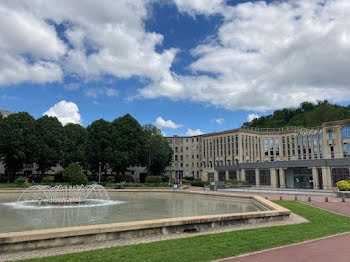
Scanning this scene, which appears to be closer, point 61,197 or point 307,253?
point 307,253

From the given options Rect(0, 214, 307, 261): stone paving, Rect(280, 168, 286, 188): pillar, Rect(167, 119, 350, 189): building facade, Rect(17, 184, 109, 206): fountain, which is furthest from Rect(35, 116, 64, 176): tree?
Rect(0, 214, 307, 261): stone paving

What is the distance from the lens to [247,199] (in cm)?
2839

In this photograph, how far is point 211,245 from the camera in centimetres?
1005

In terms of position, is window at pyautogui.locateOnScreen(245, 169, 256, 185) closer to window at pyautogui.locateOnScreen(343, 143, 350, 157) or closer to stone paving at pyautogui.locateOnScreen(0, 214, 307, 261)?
window at pyautogui.locateOnScreen(343, 143, 350, 157)

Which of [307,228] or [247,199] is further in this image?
[247,199]

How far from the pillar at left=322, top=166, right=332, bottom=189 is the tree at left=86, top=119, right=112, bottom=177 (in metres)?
38.9

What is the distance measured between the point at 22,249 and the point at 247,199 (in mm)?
22276

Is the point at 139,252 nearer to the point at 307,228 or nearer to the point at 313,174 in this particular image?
the point at 307,228

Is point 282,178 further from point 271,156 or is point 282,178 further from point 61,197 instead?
point 61,197

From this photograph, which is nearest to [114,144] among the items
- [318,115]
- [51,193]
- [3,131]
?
[3,131]

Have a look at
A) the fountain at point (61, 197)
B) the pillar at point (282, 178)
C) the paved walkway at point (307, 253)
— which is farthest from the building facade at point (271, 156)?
the paved walkway at point (307, 253)

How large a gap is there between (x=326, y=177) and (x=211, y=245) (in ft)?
127

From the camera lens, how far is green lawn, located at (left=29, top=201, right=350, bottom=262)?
863 centimetres

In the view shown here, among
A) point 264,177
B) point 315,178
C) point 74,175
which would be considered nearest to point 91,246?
point 74,175
